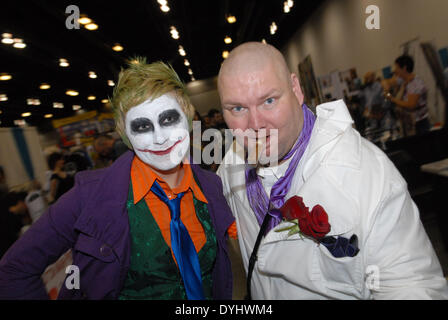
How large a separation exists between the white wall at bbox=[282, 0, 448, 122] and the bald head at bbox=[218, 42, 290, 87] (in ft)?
11.8

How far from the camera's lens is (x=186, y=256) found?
1527mm

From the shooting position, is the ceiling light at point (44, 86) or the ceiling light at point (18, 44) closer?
the ceiling light at point (18, 44)

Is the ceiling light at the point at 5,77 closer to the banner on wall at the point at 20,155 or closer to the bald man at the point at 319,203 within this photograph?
the banner on wall at the point at 20,155

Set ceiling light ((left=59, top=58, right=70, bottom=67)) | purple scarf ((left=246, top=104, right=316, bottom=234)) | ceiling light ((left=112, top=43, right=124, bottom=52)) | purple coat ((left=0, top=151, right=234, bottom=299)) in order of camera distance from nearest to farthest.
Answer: purple coat ((left=0, top=151, right=234, bottom=299)) → purple scarf ((left=246, top=104, right=316, bottom=234)) → ceiling light ((left=59, top=58, right=70, bottom=67)) → ceiling light ((left=112, top=43, right=124, bottom=52))

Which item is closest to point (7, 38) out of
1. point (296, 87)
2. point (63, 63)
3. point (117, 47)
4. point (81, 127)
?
point (63, 63)

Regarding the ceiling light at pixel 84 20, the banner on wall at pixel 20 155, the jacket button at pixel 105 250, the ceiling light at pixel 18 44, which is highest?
the ceiling light at pixel 84 20

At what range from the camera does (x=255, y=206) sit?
157 cm

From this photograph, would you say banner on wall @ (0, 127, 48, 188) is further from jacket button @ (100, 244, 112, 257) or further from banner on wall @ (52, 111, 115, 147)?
banner on wall @ (52, 111, 115, 147)

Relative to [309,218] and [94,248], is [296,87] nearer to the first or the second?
[309,218]

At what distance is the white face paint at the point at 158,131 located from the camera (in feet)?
5.03

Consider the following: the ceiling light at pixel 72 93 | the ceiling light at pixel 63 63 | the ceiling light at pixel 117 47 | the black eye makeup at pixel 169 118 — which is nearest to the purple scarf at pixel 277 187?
the black eye makeup at pixel 169 118

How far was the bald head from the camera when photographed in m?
1.38

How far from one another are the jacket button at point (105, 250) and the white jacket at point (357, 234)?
0.69m

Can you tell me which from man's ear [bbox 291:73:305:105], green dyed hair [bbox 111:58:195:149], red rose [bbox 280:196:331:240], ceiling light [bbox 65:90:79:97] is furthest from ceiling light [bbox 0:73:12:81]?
red rose [bbox 280:196:331:240]
